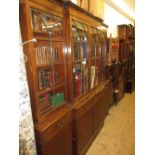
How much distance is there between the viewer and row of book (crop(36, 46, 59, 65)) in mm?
1631

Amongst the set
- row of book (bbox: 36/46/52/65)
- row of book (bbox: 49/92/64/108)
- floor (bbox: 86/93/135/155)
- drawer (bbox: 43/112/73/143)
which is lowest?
floor (bbox: 86/93/135/155)

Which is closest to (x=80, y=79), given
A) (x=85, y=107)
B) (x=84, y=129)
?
(x=85, y=107)

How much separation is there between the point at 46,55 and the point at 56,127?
80 cm

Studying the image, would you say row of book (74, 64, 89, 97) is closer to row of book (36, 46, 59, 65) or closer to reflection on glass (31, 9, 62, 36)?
row of book (36, 46, 59, 65)

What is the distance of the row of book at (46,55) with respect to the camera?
5.35 feet

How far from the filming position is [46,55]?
1739 millimetres

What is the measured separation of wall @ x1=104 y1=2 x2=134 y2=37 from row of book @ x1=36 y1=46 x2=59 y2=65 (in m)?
3.02

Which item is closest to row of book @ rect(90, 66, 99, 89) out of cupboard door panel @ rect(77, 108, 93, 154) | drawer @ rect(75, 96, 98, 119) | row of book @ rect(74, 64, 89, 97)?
row of book @ rect(74, 64, 89, 97)

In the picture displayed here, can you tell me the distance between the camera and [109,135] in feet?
9.71

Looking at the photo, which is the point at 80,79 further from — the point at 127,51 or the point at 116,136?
the point at 127,51

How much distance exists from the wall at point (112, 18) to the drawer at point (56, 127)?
336 cm

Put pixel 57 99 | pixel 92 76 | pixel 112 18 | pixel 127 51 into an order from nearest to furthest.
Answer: pixel 57 99 → pixel 92 76 → pixel 112 18 → pixel 127 51

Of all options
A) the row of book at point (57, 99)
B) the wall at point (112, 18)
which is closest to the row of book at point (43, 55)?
the row of book at point (57, 99)
